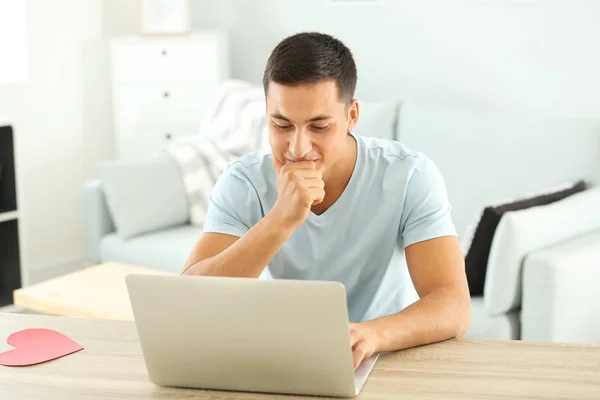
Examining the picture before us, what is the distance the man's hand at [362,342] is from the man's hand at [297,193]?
29cm

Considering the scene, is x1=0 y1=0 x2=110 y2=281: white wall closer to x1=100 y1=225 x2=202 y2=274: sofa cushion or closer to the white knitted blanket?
x1=100 y1=225 x2=202 y2=274: sofa cushion

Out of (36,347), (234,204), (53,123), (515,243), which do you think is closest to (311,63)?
(234,204)

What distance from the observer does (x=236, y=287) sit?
49.9 inches

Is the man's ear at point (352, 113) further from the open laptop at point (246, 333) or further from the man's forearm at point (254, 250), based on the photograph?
the open laptop at point (246, 333)

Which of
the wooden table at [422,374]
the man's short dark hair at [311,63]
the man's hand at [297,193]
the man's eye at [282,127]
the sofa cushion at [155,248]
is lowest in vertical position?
the sofa cushion at [155,248]

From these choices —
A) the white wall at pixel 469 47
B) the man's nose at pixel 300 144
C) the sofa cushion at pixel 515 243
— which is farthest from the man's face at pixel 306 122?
the white wall at pixel 469 47

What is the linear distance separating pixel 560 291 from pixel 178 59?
7.16 ft

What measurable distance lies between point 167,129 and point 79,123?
56 cm

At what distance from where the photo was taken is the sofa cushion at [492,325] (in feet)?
8.58

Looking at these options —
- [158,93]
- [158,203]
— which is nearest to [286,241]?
[158,203]

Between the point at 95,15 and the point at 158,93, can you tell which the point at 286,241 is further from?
the point at 95,15

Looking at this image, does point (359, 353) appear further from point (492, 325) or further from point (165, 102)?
point (165, 102)

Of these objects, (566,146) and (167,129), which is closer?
(566,146)

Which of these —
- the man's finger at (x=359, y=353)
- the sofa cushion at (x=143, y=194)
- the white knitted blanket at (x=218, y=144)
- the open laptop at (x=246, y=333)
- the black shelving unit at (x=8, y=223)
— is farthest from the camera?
the black shelving unit at (x=8, y=223)
